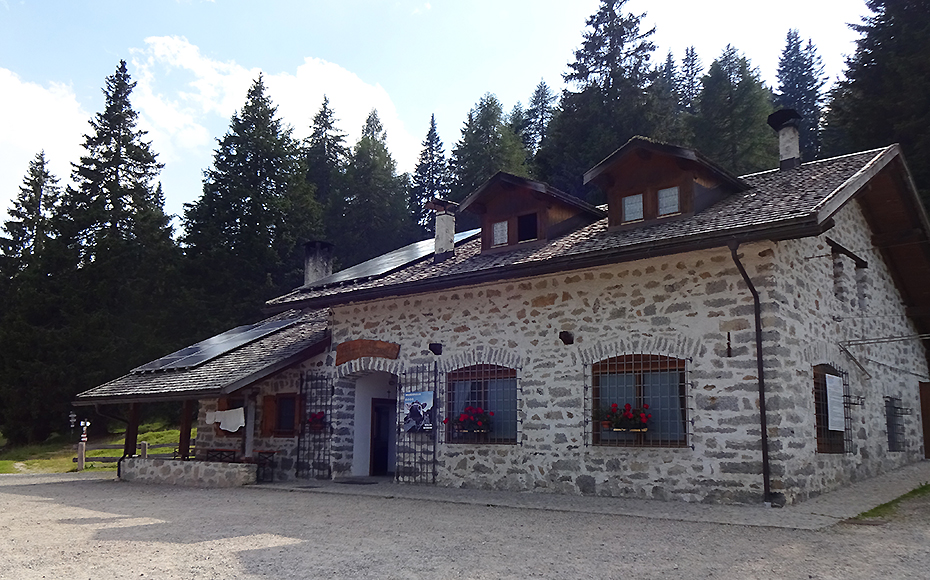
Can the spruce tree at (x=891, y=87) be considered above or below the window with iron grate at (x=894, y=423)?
above

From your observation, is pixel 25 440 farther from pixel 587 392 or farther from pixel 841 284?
pixel 841 284

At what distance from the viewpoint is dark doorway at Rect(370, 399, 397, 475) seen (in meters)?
14.2

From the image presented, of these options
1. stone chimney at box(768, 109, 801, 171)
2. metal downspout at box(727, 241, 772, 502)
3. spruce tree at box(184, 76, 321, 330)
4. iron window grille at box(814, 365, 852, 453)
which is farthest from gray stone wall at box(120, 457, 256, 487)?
spruce tree at box(184, 76, 321, 330)

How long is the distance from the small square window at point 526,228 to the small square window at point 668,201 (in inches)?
91.0

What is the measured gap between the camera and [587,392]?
10414 millimetres

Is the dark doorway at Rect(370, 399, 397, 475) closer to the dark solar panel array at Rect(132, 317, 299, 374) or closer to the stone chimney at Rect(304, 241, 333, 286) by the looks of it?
the dark solar panel array at Rect(132, 317, 299, 374)

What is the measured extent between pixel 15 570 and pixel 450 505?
5241 mm

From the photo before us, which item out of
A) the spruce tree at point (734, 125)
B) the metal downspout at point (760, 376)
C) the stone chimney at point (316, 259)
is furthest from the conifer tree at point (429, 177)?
the metal downspout at point (760, 376)

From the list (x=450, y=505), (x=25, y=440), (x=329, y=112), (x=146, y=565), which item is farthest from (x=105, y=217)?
(x=146, y=565)

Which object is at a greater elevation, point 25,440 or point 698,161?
point 698,161

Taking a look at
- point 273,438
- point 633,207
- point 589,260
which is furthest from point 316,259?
point 589,260

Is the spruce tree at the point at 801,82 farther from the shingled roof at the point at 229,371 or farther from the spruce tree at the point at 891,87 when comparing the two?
the shingled roof at the point at 229,371

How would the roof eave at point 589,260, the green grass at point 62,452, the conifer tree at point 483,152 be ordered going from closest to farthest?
the roof eave at point 589,260, the green grass at point 62,452, the conifer tree at point 483,152

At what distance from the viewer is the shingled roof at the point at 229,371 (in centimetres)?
1309
